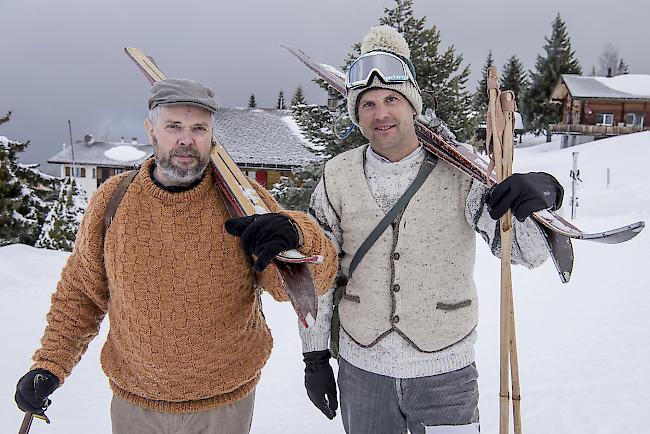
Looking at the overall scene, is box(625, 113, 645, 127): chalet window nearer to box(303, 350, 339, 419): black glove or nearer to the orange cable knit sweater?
box(303, 350, 339, 419): black glove

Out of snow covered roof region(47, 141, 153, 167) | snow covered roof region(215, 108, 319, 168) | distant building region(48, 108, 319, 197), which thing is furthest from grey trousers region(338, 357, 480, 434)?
snow covered roof region(47, 141, 153, 167)

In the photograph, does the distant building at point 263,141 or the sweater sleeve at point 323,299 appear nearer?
the sweater sleeve at point 323,299

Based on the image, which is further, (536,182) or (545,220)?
(545,220)

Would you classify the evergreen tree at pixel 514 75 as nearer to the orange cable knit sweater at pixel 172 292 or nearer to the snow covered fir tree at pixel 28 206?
the snow covered fir tree at pixel 28 206

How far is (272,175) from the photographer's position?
79.7 feet

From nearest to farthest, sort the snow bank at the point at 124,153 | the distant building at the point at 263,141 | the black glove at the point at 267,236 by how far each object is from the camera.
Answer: the black glove at the point at 267,236 → the distant building at the point at 263,141 → the snow bank at the point at 124,153

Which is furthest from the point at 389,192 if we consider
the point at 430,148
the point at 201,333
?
the point at 201,333

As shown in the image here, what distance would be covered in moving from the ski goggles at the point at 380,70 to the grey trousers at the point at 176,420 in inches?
58.7

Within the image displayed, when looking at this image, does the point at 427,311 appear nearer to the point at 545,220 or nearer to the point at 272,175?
the point at 545,220

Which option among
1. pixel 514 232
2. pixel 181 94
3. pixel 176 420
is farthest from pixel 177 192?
pixel 514 232

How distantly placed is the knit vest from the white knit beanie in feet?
1.08

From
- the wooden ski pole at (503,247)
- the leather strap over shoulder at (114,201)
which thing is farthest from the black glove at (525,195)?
the leather strap over shoulder at (114,201)

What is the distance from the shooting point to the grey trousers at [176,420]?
2217mm

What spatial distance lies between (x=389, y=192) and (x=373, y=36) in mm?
776
